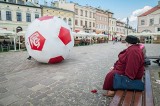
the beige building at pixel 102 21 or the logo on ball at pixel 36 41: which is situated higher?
the beige building at pixel 102 21

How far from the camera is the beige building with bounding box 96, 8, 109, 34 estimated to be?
54.2 metres

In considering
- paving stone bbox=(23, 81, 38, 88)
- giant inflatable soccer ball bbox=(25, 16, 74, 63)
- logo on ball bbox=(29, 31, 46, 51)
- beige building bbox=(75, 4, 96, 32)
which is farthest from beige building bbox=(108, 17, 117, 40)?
paving stone bbox=(23, 81, 38, 88)

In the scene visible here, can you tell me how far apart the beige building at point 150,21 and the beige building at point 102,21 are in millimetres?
14325

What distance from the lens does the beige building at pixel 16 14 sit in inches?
1085

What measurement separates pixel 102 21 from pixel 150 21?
1828 cm

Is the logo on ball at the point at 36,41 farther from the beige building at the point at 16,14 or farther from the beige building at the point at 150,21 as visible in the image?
the beige building at the point at 150,21

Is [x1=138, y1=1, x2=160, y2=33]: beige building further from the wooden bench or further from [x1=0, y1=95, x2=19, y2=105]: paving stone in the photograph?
[x1=0, y1=95, x2=19, y2=105]: paving stone

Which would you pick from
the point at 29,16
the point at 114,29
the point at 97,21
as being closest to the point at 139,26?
the point at 97,21

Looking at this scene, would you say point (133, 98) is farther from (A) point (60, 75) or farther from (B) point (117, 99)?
(A) point (60, 75)

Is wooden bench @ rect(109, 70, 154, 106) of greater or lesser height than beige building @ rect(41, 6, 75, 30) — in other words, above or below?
below

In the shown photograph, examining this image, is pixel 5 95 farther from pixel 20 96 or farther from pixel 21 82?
pixel 21 82

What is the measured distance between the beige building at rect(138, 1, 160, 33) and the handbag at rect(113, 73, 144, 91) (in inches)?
1793

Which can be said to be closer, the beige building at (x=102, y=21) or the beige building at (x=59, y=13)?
the beige building at (x=59, y=13)

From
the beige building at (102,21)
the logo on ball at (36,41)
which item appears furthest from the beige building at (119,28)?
the logo on ball at (36,41)
